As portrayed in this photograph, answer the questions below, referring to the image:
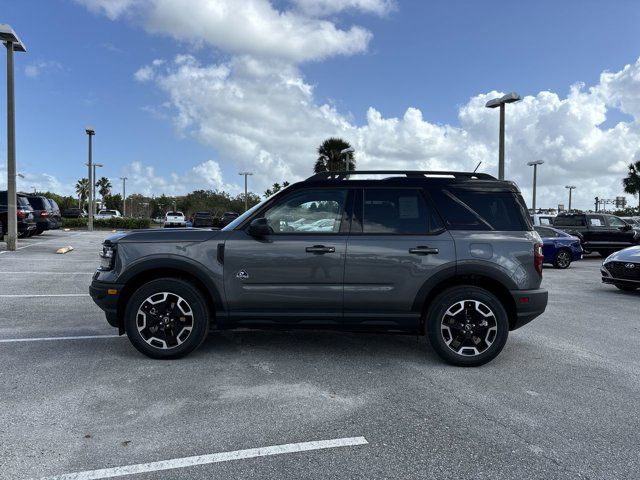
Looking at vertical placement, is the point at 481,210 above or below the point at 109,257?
above

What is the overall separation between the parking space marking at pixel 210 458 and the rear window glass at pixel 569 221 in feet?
64.4

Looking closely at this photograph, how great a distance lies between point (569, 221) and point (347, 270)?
725 inches

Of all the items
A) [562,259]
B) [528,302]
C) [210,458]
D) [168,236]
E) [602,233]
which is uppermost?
[168,236]

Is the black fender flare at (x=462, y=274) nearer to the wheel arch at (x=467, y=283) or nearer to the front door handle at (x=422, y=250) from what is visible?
the wheel arch at (x=467, y=283)

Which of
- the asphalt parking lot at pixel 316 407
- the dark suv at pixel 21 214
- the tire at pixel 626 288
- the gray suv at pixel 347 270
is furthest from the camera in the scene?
the dark suv at pixel 21 214

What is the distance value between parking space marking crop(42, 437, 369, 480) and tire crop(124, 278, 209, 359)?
202 cm

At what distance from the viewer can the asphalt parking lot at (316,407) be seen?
3100mm

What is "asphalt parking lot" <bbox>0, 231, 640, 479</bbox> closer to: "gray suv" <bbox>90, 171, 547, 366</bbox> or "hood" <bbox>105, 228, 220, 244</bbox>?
"gray suv" <bbox>90, 171, 547, 366</bbox>

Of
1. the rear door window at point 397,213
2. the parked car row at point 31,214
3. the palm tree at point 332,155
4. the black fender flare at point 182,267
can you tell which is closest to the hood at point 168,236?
the black fender flare at point 182,267

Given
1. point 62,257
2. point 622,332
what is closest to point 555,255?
point 622,332

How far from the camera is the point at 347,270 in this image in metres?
4.97

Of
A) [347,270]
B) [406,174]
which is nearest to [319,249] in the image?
[347,270]

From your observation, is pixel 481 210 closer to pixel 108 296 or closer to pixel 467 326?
pixel 467 326

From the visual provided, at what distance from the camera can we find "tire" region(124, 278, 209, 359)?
5031 mm
